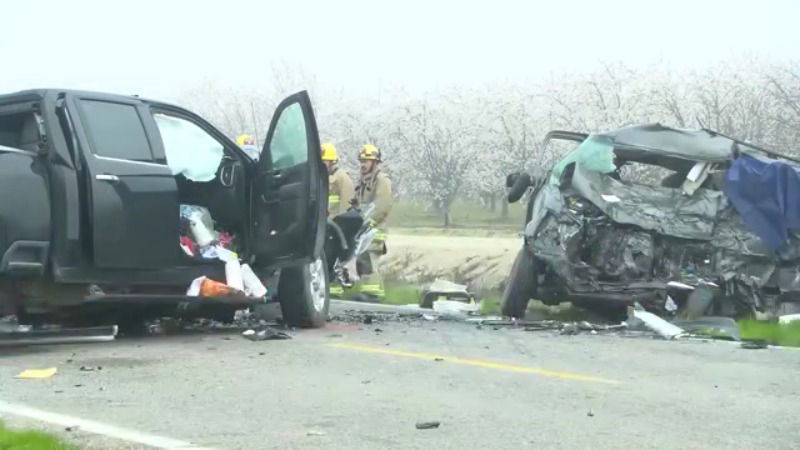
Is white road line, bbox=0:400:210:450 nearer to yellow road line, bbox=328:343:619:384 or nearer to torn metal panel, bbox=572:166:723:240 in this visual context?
yellow road line, bbox=328:343:619:384

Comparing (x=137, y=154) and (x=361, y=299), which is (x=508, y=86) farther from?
(x=137, y=154)

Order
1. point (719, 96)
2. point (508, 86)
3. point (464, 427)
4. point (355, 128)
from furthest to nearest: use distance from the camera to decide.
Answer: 1. point (355, 128)
2. point (508, 86)
3. point (719, 96)
4. point (464, 427)

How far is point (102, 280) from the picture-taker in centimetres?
825

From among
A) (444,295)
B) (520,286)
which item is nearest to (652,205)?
(520,286)

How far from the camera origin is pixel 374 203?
1379 cm

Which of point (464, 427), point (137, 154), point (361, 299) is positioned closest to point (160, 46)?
point (361, 299)

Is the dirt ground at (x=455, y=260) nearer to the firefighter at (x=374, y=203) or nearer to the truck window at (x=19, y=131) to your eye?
the firefighter at (x=374, y=203)

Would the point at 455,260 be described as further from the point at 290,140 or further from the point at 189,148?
the point at 189,148

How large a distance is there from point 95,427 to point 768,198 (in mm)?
7044

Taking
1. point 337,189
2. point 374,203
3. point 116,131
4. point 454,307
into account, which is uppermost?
point 116,131

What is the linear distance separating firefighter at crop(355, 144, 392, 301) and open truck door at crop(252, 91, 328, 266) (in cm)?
410

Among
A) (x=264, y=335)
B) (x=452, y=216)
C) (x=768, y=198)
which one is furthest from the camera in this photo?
(x=452, y=216)

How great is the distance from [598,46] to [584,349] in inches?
750

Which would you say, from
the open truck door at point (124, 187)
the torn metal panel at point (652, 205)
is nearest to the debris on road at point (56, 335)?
the open truck door at point (124, 187)
